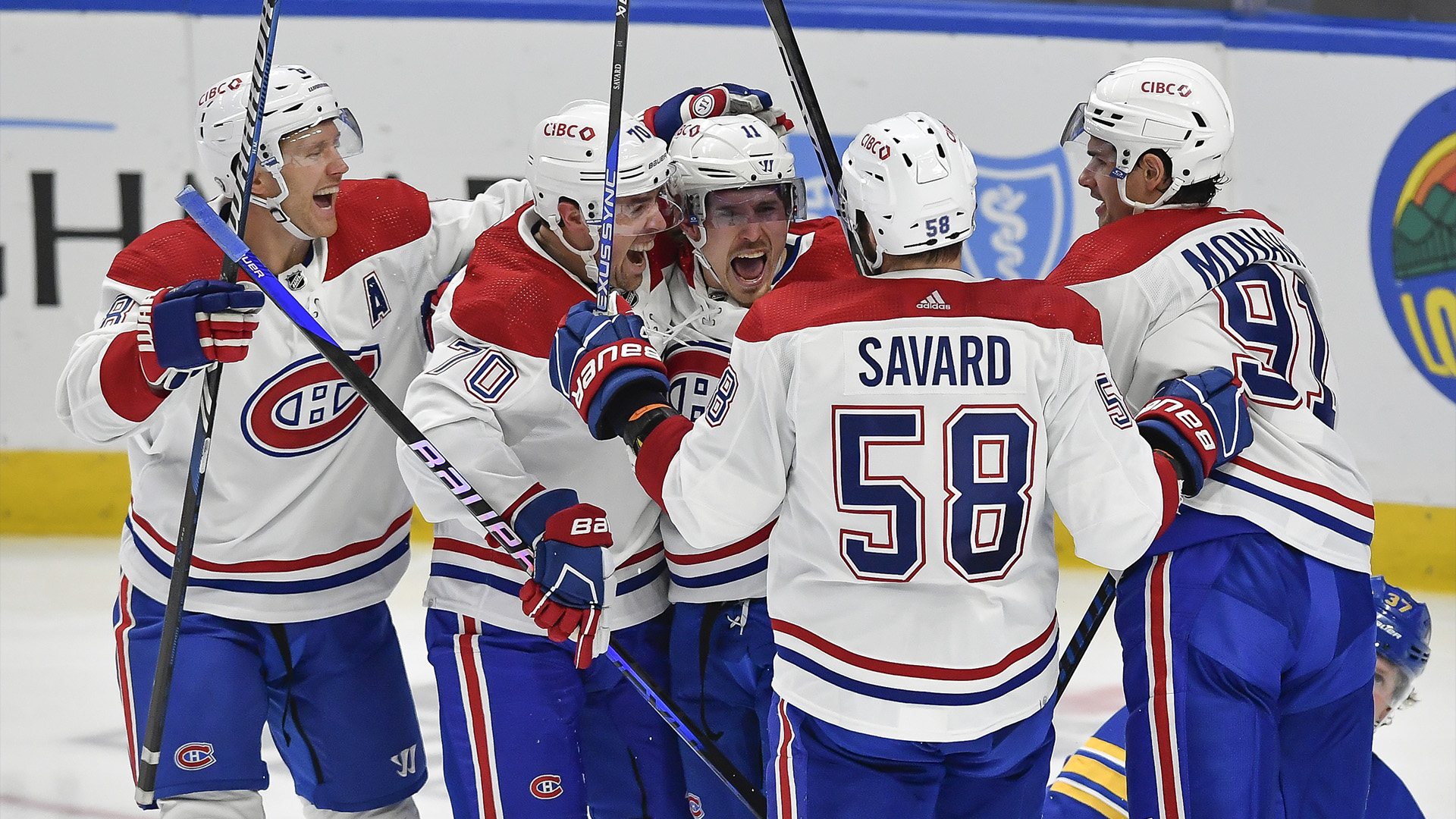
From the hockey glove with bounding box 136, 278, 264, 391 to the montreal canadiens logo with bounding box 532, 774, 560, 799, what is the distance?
0.83m

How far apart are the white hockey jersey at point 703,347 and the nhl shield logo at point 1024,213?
2.38m

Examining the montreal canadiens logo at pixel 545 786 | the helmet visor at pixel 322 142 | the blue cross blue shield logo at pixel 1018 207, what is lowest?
the montreal canadiens logo at pixel 545 786

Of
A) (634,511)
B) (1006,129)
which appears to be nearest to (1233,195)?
(1006,129)

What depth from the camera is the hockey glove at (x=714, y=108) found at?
2.92 meters

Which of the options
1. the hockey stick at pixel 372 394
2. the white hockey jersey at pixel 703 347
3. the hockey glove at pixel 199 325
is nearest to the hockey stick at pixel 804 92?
the white hockey jersey at pixel 703 347

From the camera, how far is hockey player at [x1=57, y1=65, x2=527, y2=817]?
273cm

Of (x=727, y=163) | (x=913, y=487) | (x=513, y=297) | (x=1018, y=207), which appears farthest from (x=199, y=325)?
(x=1018, y=207)

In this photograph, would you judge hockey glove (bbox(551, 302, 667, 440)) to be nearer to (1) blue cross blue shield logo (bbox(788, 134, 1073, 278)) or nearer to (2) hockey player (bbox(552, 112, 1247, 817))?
(2) hockey player (bbox(552, 112, 1247, 817))

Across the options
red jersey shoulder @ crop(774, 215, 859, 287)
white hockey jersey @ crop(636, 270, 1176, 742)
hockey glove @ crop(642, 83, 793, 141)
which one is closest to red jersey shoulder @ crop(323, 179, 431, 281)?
hockey glove @ crop(642, 83, 793, 141)

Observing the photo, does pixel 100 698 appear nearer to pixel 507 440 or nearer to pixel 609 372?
pixel 507 440

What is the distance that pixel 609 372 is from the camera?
233 cm

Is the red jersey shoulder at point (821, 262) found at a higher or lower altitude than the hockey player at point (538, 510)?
higher

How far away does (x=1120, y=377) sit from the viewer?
102 inches

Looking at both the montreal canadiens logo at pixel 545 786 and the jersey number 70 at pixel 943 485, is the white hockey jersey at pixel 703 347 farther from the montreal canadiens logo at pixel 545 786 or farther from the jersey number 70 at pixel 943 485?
the jersey number 70 at pixel 943 485
